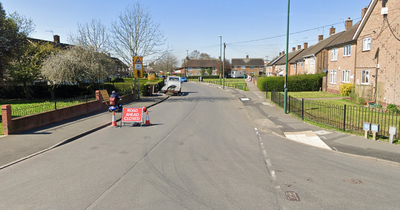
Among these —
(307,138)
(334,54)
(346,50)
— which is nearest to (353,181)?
(307,138)

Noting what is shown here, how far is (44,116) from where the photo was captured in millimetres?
13797

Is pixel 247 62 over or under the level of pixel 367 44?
over

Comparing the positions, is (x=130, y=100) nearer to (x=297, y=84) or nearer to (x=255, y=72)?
(x=297, y=84)

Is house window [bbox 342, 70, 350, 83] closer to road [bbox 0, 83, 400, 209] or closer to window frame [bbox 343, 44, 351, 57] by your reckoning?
window frame [bbox 343, 44, 351, 57]

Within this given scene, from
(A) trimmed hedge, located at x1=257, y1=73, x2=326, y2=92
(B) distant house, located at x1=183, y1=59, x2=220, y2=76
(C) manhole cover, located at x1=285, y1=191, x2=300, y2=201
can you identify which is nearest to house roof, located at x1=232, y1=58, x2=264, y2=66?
(B) distant house, located at x1=183, y1=59, x2=220, y2=76

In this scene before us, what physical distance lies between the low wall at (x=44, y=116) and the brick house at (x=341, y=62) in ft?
76.8

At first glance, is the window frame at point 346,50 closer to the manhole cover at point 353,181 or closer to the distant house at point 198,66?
the manhole cover at point 353,181

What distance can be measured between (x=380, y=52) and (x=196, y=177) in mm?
19280

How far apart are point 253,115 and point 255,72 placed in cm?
8485

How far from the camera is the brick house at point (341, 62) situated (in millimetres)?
26984

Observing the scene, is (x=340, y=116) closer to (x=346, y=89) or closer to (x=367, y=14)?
(x=367, y=14)

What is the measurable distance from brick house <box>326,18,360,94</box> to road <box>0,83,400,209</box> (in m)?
20.6

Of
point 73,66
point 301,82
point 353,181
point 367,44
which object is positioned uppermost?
point 367,44

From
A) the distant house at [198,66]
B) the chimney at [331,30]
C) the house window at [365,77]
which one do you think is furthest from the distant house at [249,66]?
the house window at [365,77]
